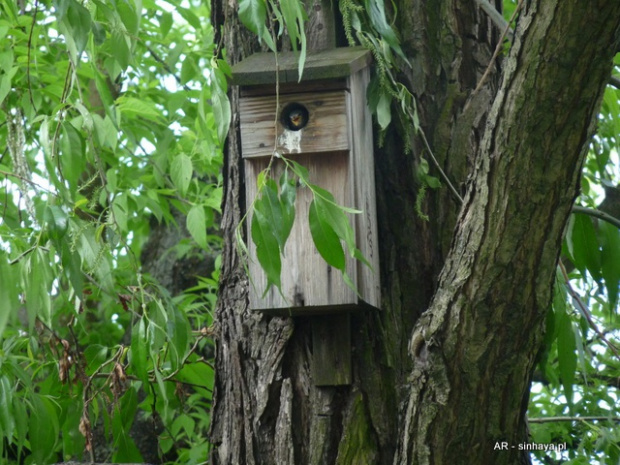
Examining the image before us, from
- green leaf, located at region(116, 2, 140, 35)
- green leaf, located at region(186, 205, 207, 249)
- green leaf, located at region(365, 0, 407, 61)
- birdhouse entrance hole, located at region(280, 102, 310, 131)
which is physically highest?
green leaf, located at region(116, 2, 140, 35)

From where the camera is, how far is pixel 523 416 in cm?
161

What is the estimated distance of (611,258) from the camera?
1.93 m

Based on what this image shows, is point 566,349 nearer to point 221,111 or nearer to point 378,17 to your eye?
point 378,17

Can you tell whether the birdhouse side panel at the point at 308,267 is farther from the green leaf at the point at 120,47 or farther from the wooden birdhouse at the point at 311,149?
the green leaf at the point at 120,47

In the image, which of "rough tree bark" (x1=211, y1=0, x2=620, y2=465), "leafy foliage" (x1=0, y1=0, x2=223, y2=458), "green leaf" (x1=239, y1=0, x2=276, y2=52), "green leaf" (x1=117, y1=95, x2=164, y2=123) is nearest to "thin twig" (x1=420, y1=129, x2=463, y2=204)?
"rough tree bark" (x1=211, y1=0, x2=620, y2=465)

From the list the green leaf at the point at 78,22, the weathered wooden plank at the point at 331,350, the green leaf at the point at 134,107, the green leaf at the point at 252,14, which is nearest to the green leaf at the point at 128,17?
the green leaf at the point at 78,22

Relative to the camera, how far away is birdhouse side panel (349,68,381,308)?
179cm

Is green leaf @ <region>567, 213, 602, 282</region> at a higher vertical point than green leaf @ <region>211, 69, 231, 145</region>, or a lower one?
lower

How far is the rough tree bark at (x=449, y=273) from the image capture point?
4.83 ft

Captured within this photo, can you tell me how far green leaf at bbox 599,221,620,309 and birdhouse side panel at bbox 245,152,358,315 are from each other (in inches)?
23.2

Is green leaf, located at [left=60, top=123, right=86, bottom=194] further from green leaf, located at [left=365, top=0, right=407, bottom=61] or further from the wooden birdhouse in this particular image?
green leaf, located at [left=365, top=0, right=407, bottom=61]

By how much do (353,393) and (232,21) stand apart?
0.92m

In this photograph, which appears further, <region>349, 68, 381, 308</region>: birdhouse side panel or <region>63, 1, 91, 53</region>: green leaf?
<region>349, 68, 381, 308</region>: birdhouse side panel

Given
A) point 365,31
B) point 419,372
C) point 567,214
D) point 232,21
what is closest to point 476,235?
point 567,214
